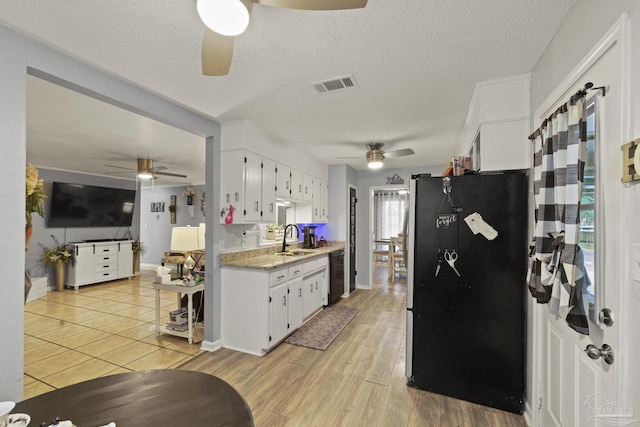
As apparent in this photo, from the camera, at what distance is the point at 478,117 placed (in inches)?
92.9

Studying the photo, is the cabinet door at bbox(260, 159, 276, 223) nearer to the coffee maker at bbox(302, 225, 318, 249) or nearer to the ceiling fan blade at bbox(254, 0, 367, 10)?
the coffee maker at bbox(302, 225, 318, 249)

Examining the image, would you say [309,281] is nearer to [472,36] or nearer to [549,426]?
[549,426]

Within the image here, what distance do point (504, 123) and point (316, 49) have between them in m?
1.55

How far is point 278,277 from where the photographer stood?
322cm

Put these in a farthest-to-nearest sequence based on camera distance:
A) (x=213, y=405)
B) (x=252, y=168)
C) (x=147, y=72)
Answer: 1. (x=252, y=168)
2. (x=147, y=72)
3. (x=213, y=405)

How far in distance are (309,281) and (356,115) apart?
2293 mm

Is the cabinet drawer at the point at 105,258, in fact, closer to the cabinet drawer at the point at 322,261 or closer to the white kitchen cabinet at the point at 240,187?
the white kitchen cabinet at the point at 240,187

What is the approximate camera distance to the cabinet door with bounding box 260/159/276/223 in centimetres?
354

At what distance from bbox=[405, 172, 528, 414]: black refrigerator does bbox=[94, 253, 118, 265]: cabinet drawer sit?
22.5 ft

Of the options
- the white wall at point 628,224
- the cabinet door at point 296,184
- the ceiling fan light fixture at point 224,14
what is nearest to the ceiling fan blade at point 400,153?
the cabinet door at point 296,184

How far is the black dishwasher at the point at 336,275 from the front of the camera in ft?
15.5

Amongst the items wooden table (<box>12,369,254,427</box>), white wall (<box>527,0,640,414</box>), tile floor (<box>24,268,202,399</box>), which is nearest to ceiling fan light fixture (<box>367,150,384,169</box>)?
white wall (<box>527,0,640,414</box>)

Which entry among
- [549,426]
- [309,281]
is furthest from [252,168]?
[549,426]

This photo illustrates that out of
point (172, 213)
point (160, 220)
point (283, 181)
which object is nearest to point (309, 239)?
point (283, 181)
